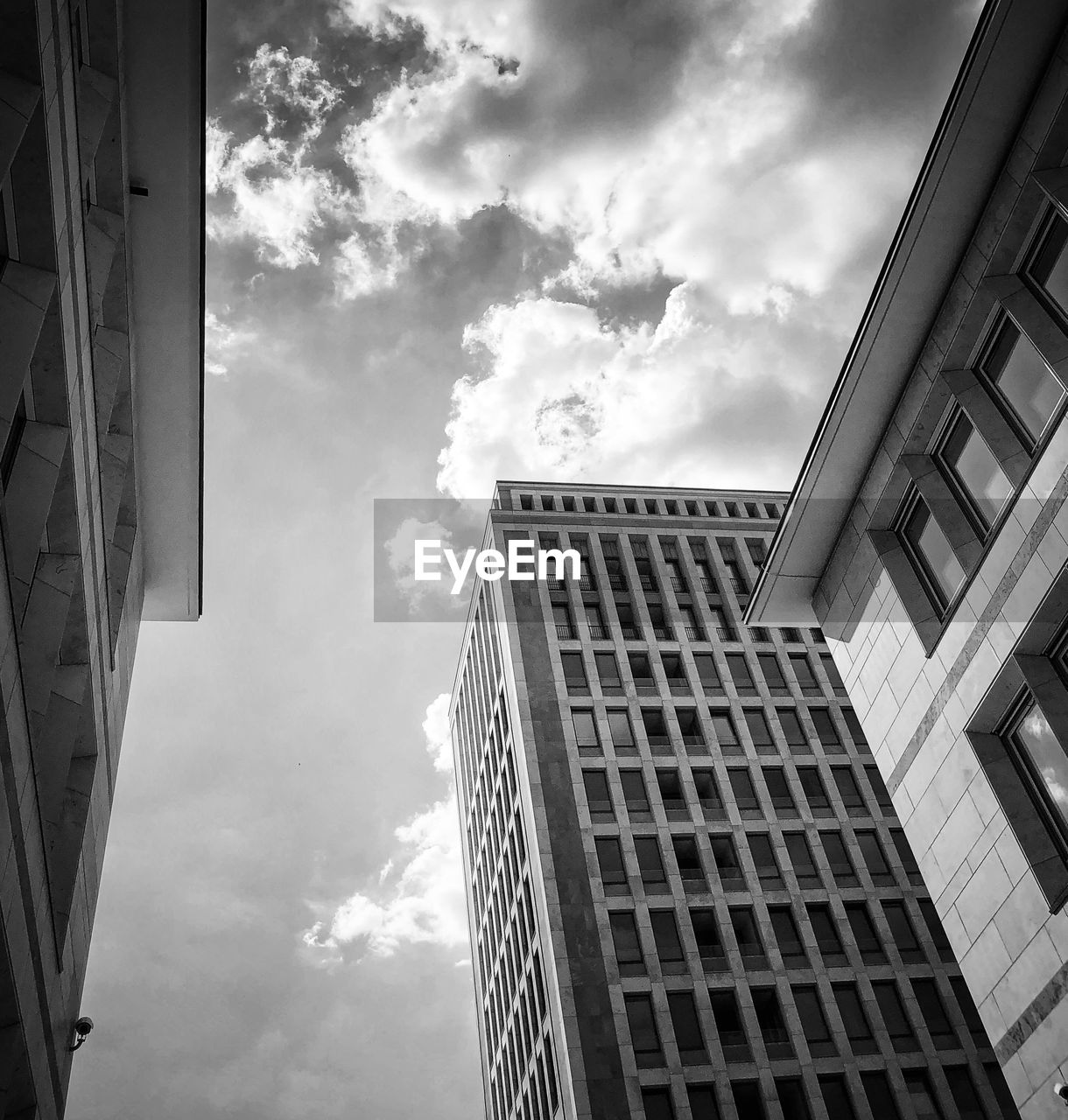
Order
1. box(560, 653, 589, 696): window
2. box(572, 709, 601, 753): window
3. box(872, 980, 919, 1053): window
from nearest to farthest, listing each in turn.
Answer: box(872, 980, 919, 1053): window → box(572, 709, 601, 753): window → box(560, 653, 589, 696): window

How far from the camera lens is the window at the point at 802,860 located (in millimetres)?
46531

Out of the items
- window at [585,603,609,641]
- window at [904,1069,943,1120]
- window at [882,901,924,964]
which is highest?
window at [585,603,609,641]

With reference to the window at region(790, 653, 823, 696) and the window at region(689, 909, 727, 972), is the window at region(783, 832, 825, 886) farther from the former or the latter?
the window at region(790, 653, 823, 696)

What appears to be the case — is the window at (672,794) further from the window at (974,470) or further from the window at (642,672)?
the window at (974,470)

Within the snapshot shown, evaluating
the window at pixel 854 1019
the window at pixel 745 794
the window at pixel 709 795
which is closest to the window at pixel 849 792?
the window at pixel 745 794

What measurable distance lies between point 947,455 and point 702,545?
141ft

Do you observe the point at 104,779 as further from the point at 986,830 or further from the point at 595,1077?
the point at 595,1077

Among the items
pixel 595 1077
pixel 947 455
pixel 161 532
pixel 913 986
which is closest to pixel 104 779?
pixel 161 532

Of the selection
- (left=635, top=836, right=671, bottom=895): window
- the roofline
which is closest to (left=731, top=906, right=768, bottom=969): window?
(left=635, top=836, right=671, bottom=895): window

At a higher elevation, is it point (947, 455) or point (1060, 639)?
point (947, 455)

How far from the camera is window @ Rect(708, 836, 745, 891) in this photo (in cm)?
4594

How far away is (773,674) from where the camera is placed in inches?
2174

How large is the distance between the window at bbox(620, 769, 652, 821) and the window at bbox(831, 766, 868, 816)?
9734mm

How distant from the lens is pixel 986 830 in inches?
666
